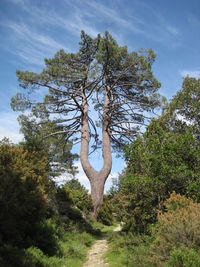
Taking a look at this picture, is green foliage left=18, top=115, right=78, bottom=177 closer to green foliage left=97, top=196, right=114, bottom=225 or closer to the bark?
the bark

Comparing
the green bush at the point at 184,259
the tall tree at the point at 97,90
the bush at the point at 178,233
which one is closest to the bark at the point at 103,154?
the tall tree at the point at 97,90

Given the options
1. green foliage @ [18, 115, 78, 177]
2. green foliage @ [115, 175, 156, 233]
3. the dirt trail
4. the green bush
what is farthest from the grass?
green foliage @ [18, 115, 78, 177]

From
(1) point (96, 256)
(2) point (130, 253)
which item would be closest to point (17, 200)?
(2) point (130, 253)

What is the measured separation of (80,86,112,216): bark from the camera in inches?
699

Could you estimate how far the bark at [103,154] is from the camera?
17.8 m

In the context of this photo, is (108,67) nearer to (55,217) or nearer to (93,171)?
(93,171)

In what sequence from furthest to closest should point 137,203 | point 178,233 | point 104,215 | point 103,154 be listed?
point 103,154 < point 104,215 < point 137,203 < point 178,233

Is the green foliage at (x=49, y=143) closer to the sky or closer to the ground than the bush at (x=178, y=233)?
closer to the sky

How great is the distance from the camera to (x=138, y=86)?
19172 mm

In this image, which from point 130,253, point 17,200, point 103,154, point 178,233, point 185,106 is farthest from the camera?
point 103,154

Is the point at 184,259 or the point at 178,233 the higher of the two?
the point at 178,233

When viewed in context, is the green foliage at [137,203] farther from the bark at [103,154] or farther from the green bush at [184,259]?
the bark at [103,154]

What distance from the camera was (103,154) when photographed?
744 inches

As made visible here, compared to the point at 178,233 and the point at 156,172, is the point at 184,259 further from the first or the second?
the point at 156,172
